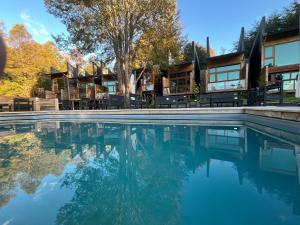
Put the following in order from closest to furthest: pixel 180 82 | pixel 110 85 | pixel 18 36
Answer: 1. pixel 180 82
2. pixel 110 85
3. pixel 18 36

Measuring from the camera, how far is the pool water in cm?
119

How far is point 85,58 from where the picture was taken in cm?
1270

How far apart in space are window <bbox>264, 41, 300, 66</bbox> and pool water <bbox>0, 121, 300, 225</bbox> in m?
11.5

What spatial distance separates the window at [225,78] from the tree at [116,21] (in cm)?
602

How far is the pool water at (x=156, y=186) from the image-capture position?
1.19 meters

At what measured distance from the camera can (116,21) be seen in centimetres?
973

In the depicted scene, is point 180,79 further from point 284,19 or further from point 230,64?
point 284,19

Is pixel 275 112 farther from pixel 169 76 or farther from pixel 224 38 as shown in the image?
pixel 224 38

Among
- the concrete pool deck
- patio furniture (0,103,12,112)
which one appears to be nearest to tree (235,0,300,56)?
the concrete pool deck

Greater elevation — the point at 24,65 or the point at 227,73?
the point at 24,65

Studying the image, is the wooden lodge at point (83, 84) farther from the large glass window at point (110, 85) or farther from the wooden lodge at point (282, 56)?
the wooden lodge at point (282, 56)

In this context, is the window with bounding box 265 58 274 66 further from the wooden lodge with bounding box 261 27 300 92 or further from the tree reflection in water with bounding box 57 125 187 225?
the tree reflection in water with bounding box 57 125 187 225

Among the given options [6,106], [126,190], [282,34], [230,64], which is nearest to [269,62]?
[282,34]

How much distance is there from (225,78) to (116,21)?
9347 millimetres
